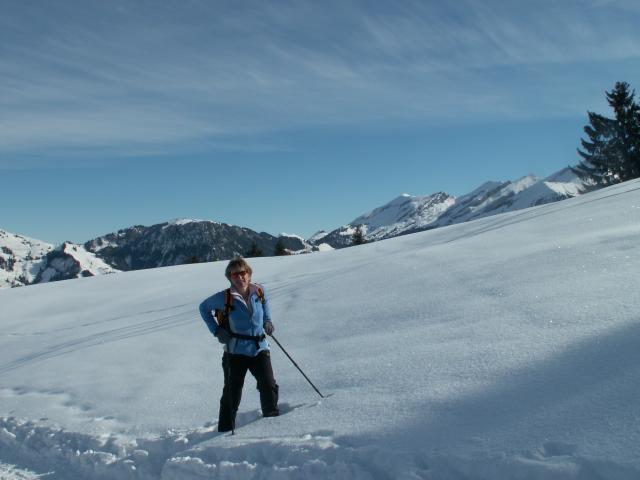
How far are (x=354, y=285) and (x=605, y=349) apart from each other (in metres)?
6.80

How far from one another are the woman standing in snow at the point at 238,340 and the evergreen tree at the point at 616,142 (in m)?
43.2

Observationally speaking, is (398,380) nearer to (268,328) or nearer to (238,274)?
(268,328)

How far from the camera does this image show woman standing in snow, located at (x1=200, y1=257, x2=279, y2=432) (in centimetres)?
572

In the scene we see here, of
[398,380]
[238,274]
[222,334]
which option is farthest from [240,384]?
[398,380]

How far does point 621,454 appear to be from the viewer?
3346 millimetres

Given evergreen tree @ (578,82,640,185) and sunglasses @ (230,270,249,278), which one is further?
evergreen tree @ (578,82,640,185)

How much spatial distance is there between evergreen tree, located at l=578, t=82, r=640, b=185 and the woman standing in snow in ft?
142

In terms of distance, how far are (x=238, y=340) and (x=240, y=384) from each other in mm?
483

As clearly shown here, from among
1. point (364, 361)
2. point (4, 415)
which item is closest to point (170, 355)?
point (4, 415)

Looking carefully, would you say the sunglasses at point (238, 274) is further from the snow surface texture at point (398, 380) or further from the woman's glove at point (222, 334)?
the snow surface texture at point (398, 380)

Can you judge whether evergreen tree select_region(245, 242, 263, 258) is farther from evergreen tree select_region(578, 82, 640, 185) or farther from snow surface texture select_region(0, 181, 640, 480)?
snow surface texture select_region(0, 181, 640, 480)

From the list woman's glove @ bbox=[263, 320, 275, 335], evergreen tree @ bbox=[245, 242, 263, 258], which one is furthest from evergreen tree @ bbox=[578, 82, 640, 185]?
woman's glove @ bbox=[263, 320, 275, 335]

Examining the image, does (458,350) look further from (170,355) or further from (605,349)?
(170,355)

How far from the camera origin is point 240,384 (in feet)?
19.0
